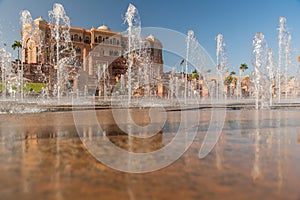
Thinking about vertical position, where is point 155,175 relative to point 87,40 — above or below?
below

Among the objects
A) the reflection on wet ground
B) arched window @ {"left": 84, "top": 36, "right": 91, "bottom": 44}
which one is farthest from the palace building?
the reflection on wet ground

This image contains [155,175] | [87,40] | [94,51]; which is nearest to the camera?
[155,175]

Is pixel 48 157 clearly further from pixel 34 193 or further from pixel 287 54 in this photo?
pixel 287 54

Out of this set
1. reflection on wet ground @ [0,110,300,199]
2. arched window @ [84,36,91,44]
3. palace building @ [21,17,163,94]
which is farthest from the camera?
arched window @ [84,36,91,44]

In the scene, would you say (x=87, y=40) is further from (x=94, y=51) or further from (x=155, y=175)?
(x=155, y=175)

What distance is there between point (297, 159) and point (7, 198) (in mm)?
Answer: 2925

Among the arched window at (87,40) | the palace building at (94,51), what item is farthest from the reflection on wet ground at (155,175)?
the arched window at (87,40)

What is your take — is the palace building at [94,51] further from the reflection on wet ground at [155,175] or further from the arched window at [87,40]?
the reflection on wet ground at [155,175]

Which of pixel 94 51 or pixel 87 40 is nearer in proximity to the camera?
pixel 94 51

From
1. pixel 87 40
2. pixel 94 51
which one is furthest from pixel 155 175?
pixel 87 40

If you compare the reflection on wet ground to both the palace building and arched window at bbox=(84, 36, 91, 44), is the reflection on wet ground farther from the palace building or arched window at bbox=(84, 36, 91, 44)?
arched window at bbox=(84, 36, 91, 44)

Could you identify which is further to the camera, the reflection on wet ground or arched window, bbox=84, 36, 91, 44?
arched window, bbox=84, 36, 91, 44

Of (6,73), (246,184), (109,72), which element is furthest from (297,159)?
(109,72)

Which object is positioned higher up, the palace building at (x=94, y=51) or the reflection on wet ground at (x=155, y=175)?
the palace building at (x=94, y=51)
